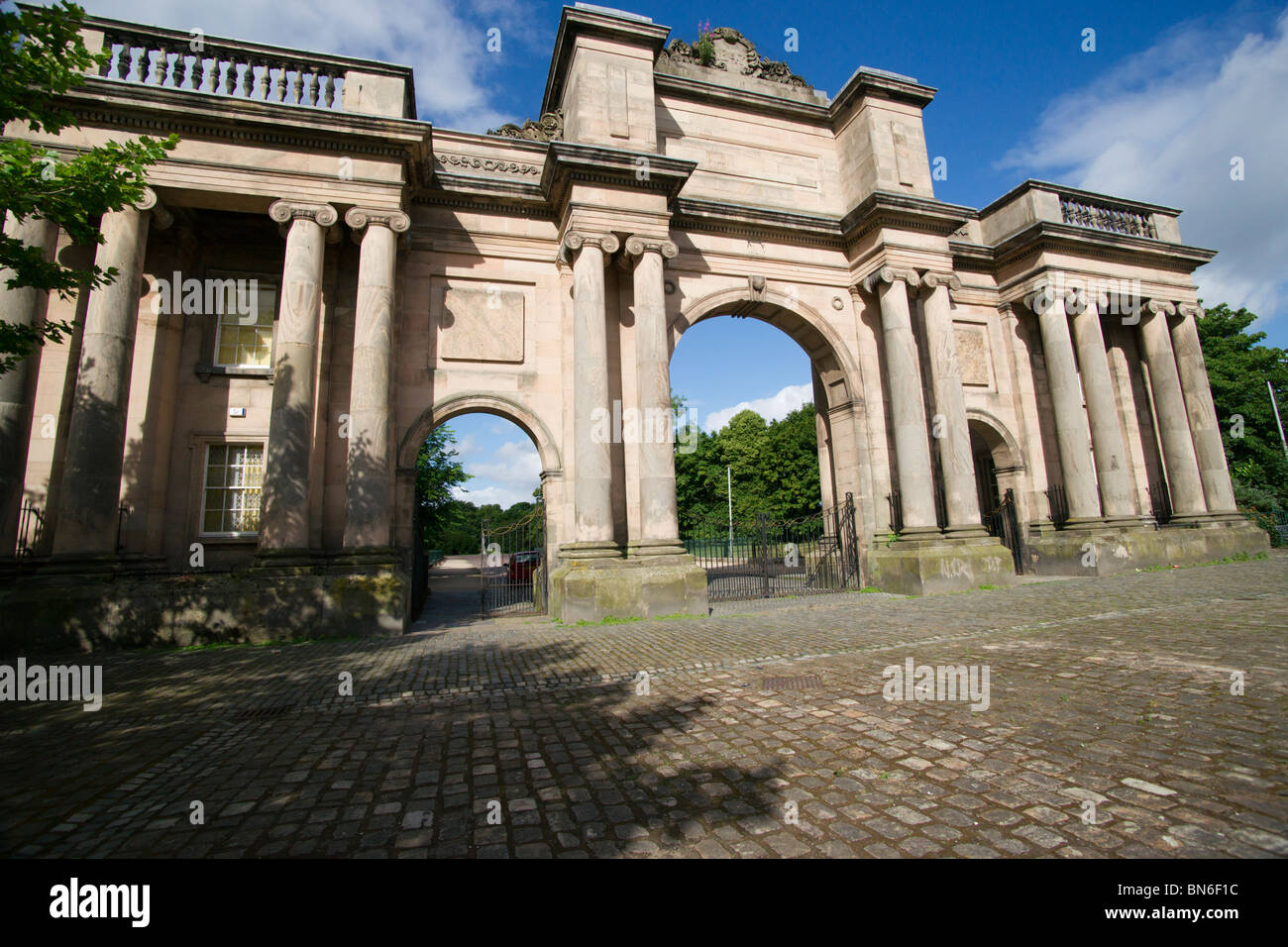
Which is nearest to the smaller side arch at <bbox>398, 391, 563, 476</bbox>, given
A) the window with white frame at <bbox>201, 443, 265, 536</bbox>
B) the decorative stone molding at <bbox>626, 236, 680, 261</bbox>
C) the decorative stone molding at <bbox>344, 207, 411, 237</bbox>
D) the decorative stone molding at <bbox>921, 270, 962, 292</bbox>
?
the window with white frame at <bbox>201, 443, 265, 536</bbox>

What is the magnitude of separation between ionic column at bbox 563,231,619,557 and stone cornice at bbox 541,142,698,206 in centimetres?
134

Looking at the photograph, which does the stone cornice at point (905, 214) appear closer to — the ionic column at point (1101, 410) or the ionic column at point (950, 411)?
the ionic column at point (950, 411)

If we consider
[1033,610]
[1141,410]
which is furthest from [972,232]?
[1033,610]

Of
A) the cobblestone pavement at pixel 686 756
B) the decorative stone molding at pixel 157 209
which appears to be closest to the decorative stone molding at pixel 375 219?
the decorative stone molding at pixel 157 209

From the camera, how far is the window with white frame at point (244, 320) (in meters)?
12.6

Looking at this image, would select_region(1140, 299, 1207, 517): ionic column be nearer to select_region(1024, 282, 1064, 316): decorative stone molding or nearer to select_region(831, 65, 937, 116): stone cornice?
select_region(1024, 282, 1064, 316): decorative stone molding

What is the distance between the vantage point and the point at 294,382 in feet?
34.9

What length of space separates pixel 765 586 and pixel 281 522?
10728mm

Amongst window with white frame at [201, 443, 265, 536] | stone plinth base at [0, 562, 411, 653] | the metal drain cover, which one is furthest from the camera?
window with white frame at [201, 443, 265, 536]

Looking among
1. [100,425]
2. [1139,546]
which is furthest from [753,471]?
[100,425]

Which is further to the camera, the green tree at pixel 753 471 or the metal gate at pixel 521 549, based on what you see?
the green tree at pixel 753 471

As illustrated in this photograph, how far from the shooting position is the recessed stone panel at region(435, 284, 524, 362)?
43.6 feet

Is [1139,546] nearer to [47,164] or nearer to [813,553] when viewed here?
[813,553]

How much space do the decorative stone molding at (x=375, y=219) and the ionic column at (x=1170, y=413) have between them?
21.9 meters
